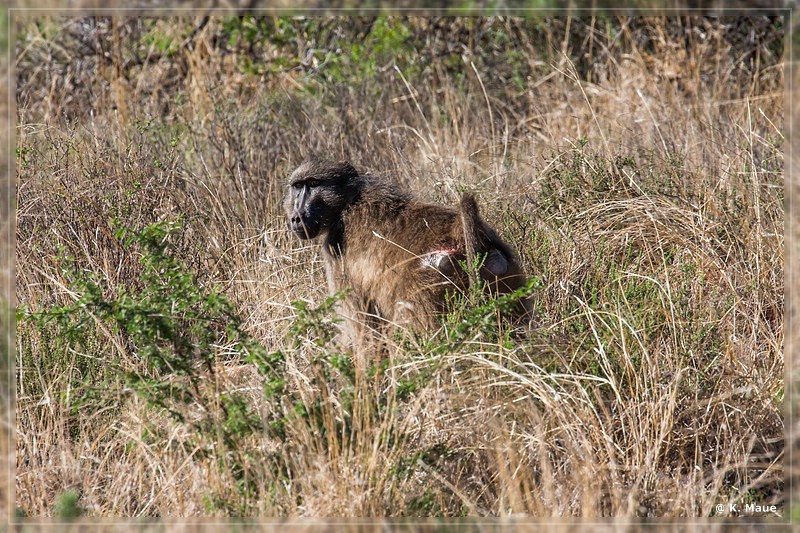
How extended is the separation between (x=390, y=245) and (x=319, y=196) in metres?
0.55

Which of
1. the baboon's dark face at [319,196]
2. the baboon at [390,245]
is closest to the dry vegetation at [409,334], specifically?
the baboon at [390,245]

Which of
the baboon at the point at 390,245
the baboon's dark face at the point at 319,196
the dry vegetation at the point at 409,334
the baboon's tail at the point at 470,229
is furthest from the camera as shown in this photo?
the baboon's dark face at the point at 319,196

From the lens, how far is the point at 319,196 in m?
4.15

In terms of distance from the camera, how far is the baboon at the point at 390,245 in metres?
3.56

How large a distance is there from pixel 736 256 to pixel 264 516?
2.45 meters

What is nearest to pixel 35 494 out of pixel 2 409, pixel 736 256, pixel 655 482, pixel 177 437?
pixel 2 409

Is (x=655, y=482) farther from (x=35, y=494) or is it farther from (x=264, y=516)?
(x=35, y=494)

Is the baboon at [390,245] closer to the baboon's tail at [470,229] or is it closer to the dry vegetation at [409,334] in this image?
the baboon's tail at [470,229]

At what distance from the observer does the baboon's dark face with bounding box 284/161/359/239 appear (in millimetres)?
4133

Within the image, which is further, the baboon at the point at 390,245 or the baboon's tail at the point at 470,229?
the baboon at the point at 390,245

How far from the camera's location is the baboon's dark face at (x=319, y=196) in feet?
13.6

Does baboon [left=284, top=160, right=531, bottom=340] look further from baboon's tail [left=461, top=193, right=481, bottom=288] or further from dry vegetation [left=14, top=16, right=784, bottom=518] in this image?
dry vegetation [left=14, top=16, right=784, bottom=518]

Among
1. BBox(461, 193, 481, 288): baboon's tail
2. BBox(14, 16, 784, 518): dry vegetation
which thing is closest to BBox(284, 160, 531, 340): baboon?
BBox(461, 193, 481, 288): baboon's tail

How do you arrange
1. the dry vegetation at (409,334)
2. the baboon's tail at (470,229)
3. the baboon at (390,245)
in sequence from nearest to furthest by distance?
the dry vegetation at (409,334) < the baboon's tail at (470,229) < the baboon at (390,245)
